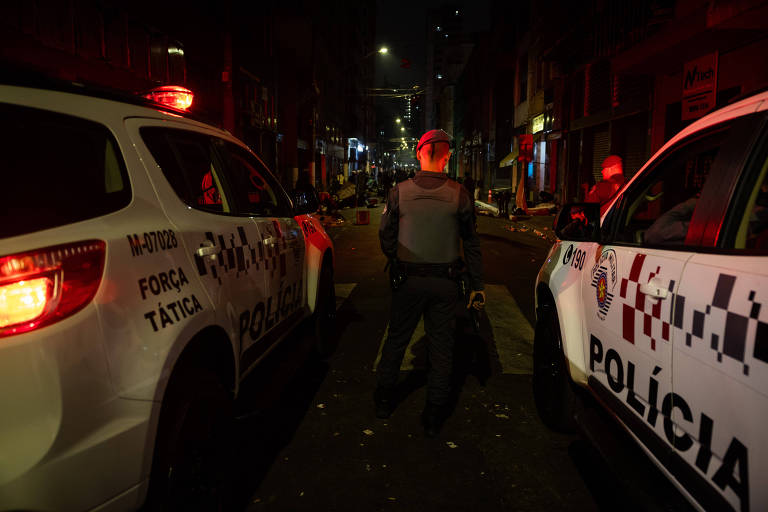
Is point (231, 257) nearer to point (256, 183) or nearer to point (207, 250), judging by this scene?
point (207, 250)

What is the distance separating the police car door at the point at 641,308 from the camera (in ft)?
7.26

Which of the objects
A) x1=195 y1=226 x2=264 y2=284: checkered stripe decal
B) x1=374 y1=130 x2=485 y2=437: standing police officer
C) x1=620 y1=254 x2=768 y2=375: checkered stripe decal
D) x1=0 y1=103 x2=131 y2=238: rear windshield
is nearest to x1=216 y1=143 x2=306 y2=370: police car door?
x1=195 y1=226 x2=264 y2=284: checkered stripe decal

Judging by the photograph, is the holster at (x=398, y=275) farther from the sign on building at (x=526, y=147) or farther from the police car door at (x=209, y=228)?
the sign on building at (x=526, y=147)

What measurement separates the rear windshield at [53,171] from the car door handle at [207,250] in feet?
1.50

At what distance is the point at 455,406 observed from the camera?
434 centimetres

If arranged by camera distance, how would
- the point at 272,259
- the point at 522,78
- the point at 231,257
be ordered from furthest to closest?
the point at 522,78 < the point at 272,259 < the point at 231,257

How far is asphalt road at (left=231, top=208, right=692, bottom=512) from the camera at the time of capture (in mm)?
3072

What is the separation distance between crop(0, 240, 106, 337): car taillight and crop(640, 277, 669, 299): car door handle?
206 centimetres

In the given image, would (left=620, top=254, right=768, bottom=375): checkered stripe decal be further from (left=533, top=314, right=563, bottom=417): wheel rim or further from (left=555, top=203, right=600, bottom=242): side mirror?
(left=533, top=314, right=563, bottom=417): wheel rim

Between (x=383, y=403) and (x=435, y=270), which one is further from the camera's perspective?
(x=383, y=403)

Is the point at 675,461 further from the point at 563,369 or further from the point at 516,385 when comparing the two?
the point at 516,385

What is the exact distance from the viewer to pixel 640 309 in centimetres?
243

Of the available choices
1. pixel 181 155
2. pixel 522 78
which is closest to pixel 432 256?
pixel 181 155

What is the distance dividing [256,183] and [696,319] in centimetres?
374
